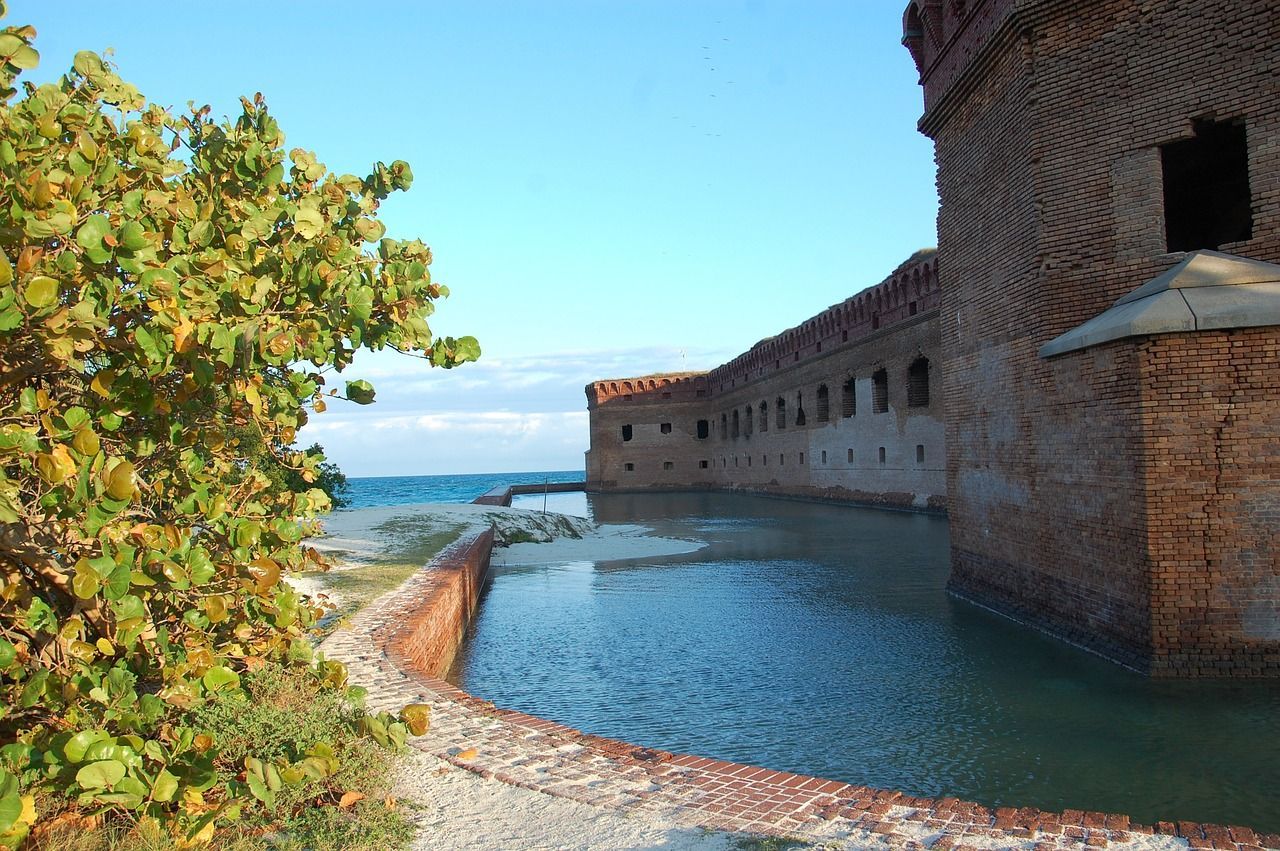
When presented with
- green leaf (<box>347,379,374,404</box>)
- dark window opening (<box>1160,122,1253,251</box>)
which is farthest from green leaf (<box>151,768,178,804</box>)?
dark window opening (<box>1160,122,1253,251</box>)

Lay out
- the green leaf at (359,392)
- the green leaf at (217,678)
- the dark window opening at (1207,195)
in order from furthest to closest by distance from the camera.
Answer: the dark window opening at (1207,195) < the green leaf at (359,392) < the green leaf at (217,678)

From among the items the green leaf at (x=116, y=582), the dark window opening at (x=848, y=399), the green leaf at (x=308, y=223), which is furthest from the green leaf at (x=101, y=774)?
the dark window opening at (x=848, y=399)

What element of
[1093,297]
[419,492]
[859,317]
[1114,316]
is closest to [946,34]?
[1093,297]

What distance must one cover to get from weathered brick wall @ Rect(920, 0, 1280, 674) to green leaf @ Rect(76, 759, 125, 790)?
592cm

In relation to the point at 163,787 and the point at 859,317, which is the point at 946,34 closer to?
the point at 163,787

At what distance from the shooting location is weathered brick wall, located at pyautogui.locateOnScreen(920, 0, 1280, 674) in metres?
6.06

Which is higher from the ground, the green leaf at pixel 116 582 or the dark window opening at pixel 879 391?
the dark window opening at pixel 879 391

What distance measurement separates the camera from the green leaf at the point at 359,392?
3.64m

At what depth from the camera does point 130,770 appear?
9.30 ft

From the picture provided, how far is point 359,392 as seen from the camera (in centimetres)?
364

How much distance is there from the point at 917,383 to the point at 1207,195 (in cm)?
1353

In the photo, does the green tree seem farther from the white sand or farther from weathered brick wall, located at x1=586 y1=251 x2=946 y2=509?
weathered brick wall, located at x1=586 y1=251 x2=946 y2=509

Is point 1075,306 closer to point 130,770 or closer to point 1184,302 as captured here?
point 1184,302

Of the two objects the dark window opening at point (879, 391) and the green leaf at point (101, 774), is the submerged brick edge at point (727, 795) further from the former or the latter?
the dark window opening at point (879, 391)
